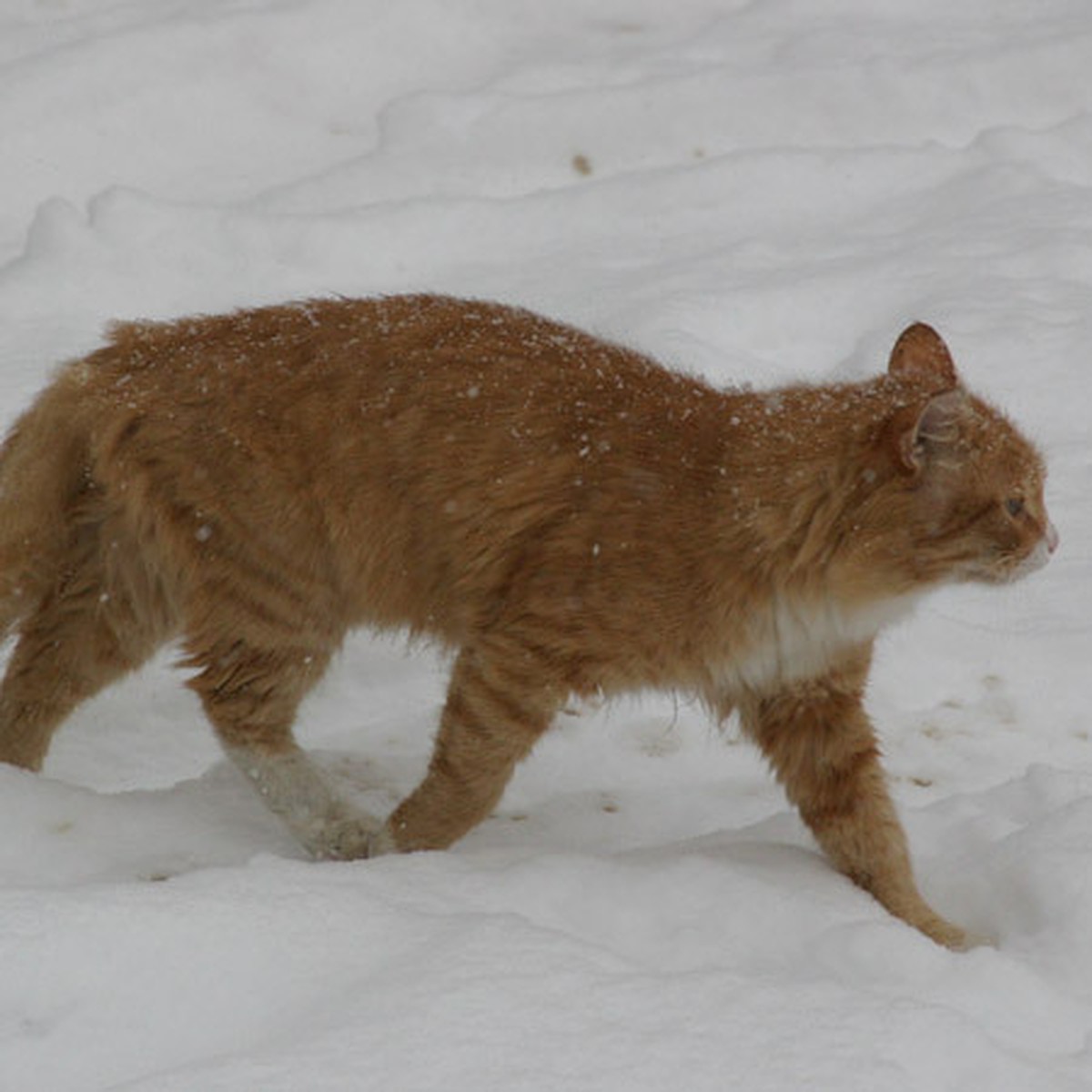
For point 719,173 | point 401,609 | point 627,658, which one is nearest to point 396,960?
point 627,658

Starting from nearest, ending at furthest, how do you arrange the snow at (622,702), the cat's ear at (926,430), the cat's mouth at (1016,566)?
1. the snow at (622,702)
2. the cat's ear at (926,430)
3. the cat's mouth at (1016,566)

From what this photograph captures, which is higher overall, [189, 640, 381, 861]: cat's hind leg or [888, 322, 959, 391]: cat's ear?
[888, 322, 959, 391]: cat's ear

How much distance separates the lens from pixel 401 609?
4199 millimetres

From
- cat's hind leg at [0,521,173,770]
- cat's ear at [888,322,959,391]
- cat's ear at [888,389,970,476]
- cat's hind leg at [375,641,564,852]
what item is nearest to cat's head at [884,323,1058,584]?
cat's ear at [888,389,970,476]

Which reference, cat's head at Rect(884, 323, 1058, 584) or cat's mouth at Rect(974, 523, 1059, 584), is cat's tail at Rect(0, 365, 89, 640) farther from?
cat's mouth at Rect(974, 523, 1059, 584)

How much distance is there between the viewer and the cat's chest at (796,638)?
3.86m

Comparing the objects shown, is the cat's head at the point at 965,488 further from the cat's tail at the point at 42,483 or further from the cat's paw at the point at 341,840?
the cat's tail at the point at 42,483

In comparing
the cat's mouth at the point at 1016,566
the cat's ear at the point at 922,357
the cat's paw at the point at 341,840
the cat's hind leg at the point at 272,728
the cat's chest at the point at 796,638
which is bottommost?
the cat's paw at the point at 341,840

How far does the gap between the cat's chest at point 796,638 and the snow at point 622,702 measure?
0.39m

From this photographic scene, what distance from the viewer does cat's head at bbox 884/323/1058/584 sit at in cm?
368

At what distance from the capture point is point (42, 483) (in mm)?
4227

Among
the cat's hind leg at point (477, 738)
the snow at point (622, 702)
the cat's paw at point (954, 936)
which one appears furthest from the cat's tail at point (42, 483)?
the cat's paw at point (954, 936)

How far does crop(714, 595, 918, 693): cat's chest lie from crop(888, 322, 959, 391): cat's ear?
18.9 inches

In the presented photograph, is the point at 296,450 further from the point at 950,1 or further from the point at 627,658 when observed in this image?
the point at 950,1
